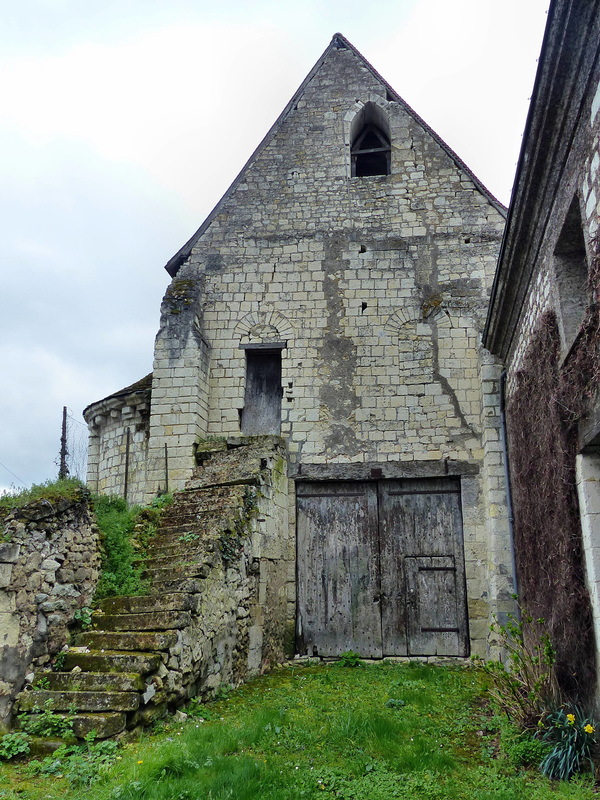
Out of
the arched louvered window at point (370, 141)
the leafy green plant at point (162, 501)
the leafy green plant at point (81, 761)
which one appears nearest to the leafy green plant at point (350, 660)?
the leafy green plant at point (162, 501)

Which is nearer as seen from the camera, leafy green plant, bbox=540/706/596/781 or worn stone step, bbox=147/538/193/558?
leafy green plant, bbox=540/706/596/781

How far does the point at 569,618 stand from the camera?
16.4ft

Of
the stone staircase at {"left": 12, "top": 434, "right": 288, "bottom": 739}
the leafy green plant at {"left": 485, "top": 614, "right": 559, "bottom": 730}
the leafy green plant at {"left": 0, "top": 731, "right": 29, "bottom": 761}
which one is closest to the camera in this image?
the leafy green plant at {"left": 0, "top": 731, "right": 29, "bottom": 761}

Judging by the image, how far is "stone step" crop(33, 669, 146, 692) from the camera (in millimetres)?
5477

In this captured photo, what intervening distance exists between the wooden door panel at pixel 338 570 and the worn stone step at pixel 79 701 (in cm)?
407

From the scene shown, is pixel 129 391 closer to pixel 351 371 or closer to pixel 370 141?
pixel 351 371

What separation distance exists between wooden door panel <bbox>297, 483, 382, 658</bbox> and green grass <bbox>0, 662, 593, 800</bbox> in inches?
90.2

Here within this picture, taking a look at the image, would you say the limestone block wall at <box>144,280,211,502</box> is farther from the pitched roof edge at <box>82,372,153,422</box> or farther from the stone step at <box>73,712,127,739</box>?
the stone step at <box>73,712,127,739</box>

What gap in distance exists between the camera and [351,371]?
973 cm

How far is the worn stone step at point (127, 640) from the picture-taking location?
19.4ft

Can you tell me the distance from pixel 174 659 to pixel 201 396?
446 cm

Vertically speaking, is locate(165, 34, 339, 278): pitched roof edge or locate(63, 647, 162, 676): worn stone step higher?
locate(165, 34, 339, 278): pitched roof edge

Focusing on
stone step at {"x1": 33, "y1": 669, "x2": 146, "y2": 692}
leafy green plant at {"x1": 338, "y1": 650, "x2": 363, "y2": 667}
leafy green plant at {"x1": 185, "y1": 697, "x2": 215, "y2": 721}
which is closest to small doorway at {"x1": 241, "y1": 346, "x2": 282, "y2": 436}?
leafy green plant at {"x1": 338, "y1": 650, "x2": 363, "y2": 667}

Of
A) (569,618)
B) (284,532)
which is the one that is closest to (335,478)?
(284,532)
